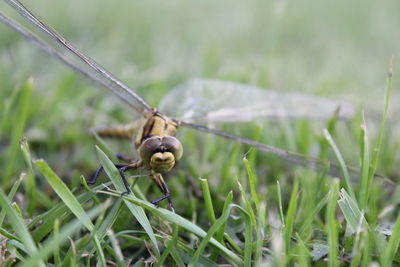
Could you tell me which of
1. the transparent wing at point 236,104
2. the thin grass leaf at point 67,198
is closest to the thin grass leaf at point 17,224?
the thin grass leaf at point 67,198

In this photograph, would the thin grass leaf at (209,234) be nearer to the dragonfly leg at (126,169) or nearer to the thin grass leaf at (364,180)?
the dragonfly leg at (126,169)

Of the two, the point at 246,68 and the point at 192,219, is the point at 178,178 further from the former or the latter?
the point at 246,68

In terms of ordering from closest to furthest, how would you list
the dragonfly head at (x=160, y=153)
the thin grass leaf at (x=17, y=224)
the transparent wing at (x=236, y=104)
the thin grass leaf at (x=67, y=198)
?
the thin grass leaf at (x=17, y=224) → the thin grass leaf at (x=67, y=198) → the dragonfly head at (x=160, y=153) → the transparent wing at (x=236, y=104)

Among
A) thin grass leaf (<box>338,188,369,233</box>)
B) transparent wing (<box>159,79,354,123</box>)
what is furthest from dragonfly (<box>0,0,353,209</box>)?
thin grass leaf (<box>338,188,369,233</box>)

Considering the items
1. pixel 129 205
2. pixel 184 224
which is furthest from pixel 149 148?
pixel 184 224

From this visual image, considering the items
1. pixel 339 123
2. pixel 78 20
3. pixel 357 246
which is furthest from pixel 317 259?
pixel 78 20
